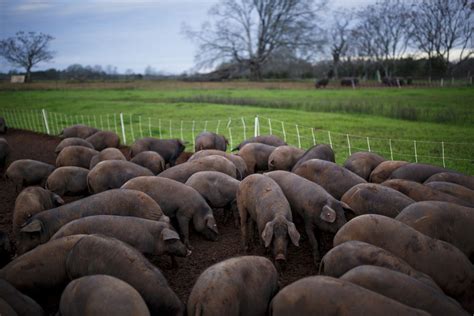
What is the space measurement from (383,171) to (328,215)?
331cm

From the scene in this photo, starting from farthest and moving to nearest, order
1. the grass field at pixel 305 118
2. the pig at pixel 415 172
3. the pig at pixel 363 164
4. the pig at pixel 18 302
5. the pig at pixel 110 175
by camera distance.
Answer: the grass field at pixel 305 118 < the pig at pixel 363 164 < the pig at pixel 110 175 < the pig at pixel 415 172 < the pig at pixel 18 302

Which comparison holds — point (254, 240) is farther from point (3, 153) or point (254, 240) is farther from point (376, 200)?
point (3, 153)

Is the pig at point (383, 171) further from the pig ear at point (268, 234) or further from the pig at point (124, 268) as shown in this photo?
the pig at point (124, 268)

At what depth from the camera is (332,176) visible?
7934 mm

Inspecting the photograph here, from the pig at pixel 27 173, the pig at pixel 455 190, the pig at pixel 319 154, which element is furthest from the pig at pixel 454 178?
the pig at pixel 27 173

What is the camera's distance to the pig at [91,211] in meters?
6.29

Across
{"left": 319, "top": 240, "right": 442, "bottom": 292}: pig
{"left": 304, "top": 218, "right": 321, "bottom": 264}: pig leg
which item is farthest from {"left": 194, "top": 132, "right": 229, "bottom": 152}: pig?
{"left": 319, "top": 240, "right": 442, "bottom": 292}: pig

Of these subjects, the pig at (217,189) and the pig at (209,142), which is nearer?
the pig at (217,189)

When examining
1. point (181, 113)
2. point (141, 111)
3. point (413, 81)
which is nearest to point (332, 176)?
point (181, 113)

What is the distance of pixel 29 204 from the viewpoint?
23.6ft

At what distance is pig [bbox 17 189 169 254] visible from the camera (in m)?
6.29

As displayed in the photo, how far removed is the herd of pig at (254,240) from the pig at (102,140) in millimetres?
4896

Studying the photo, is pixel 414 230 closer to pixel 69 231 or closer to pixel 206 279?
pixel 206 279

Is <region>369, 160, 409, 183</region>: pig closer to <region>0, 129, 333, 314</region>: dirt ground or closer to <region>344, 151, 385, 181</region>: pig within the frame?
<region>344, 151, 385, 181</region>: pig
